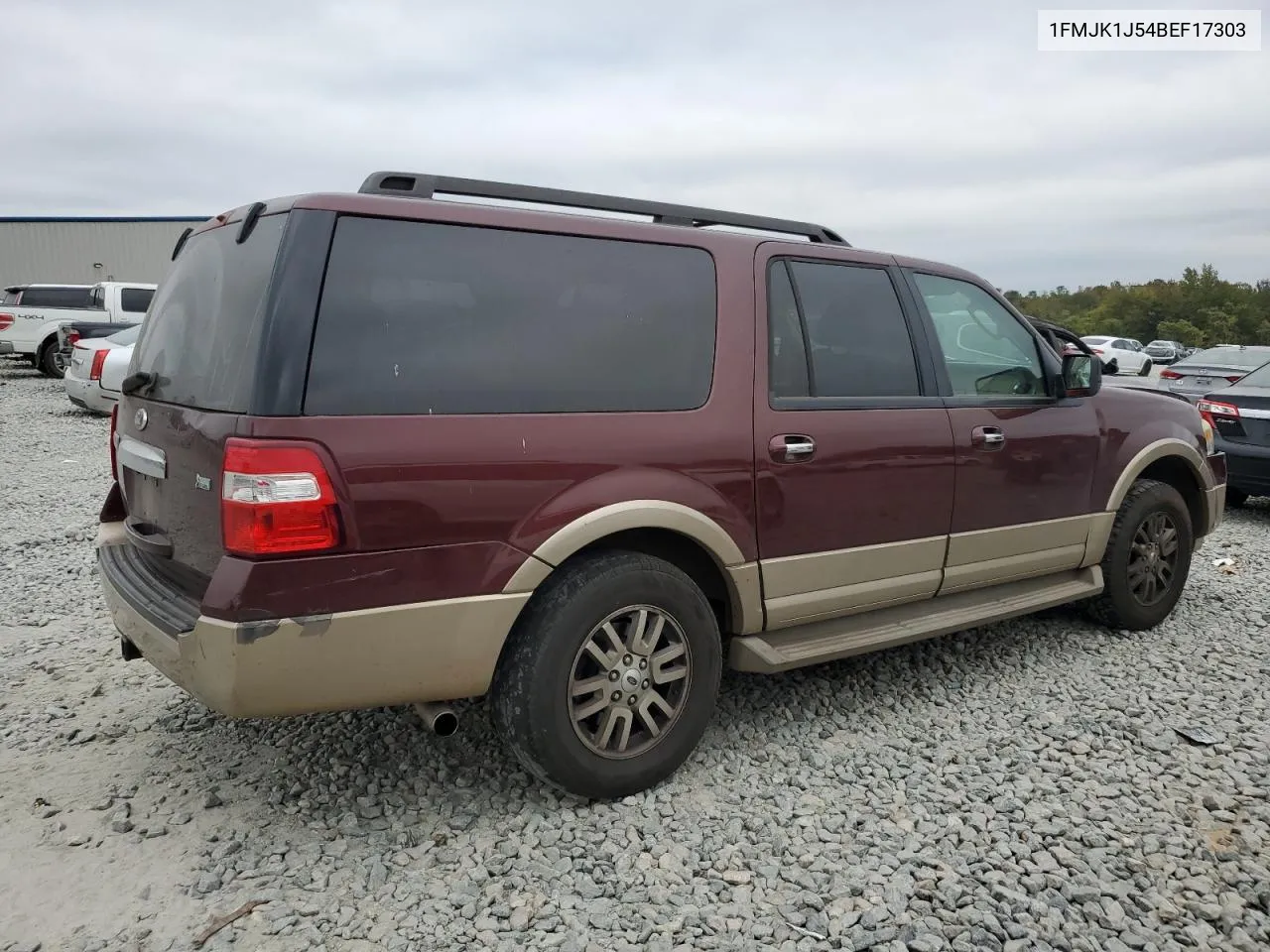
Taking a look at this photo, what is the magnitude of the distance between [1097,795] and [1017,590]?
128 centimetres

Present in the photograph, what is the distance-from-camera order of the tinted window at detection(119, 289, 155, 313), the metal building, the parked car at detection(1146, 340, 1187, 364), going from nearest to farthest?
the tinted window at detection(119, 289, 155, 313)
the metal building
the parked car at detection(1146, 340, 1187, 364)

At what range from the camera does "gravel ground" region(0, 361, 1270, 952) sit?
2.55m

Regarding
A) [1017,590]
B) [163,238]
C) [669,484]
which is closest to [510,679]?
[669,484]

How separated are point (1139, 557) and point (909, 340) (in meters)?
2.00

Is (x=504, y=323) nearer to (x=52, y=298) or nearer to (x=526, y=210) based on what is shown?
(x=526, y=210)

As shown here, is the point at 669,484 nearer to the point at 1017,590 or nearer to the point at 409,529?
the point at 409,529

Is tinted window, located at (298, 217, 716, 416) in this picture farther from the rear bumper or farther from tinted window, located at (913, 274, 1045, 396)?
tinted window, located at (913, 274, 1045, 396)

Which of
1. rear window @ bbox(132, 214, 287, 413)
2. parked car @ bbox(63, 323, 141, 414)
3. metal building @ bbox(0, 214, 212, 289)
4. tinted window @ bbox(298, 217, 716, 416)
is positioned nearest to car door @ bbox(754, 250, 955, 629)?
tinted window @ bbox(298, 217, 716, 416)

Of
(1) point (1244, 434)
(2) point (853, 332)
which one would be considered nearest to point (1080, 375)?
(2) point (853, 332)

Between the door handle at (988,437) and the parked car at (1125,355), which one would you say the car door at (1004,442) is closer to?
the door handle at (988,437)

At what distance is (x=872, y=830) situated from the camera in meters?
3.01

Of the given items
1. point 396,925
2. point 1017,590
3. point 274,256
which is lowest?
point 396,925

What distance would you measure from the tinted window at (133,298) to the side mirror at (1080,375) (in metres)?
18.5

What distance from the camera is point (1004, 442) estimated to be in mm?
4102
